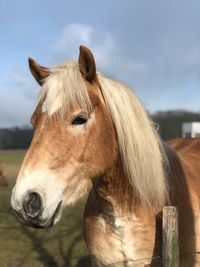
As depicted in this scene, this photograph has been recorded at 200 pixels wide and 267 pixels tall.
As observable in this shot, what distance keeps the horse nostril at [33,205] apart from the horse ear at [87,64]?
960 millimetres

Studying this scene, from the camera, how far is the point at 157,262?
134 inches

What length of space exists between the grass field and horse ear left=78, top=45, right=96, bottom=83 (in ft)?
18.4

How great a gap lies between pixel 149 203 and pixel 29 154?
109 cm

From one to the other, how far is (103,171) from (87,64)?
30.4 inches

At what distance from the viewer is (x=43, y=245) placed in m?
9.49

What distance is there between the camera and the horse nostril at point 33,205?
2.63 meters

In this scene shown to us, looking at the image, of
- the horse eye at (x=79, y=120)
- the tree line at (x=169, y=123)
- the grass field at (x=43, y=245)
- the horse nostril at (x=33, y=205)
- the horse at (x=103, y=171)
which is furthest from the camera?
the tree line at (x=169, y=123)

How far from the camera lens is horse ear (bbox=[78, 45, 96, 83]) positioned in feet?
9.60

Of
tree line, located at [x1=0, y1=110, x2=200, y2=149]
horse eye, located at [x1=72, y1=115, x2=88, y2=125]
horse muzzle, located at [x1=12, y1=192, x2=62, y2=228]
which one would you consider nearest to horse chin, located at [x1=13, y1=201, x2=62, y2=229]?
horse muzzle, located at [x1=12, y1=192, x2=62, y2=228]

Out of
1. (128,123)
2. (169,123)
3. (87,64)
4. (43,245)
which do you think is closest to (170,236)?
(128,123)

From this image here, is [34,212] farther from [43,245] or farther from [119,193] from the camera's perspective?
[43,245]

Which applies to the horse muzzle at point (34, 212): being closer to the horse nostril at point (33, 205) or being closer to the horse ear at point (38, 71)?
the horse nostril at point (33, 205)

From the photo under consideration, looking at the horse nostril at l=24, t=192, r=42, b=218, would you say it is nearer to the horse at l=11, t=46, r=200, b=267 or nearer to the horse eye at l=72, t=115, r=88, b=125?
the horse at l=11, t=46, r=200, b=267

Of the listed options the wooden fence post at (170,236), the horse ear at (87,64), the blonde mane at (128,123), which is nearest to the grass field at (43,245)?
the blonde mane at (128,123)
